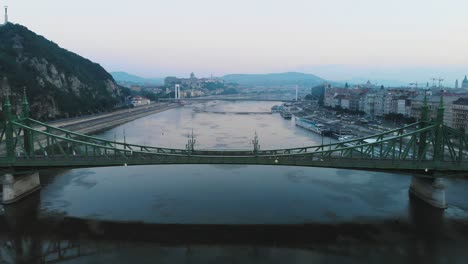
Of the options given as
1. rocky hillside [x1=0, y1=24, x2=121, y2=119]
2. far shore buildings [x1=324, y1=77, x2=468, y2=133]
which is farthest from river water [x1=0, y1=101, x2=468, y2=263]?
rocky hillside [x1=0, y1=24, x2=121, y2=119]

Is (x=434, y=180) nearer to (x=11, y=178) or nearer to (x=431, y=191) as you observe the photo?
(x=431, y=191)

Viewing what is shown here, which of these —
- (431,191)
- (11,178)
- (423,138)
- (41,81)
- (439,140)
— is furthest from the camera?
(41,81)

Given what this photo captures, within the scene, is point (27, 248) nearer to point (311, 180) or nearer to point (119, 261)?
point (119, 261)

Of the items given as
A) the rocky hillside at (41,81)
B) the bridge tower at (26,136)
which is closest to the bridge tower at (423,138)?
the bridge tower at (26,136)

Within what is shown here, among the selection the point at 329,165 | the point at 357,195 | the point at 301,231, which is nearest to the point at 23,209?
the point at 301,231

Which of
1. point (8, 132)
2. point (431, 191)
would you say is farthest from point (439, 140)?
point (8, 132)

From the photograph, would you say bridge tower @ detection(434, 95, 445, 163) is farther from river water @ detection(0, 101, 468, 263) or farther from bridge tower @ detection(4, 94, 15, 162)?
bridge tower @ detection(4, 94, 15, 162)
